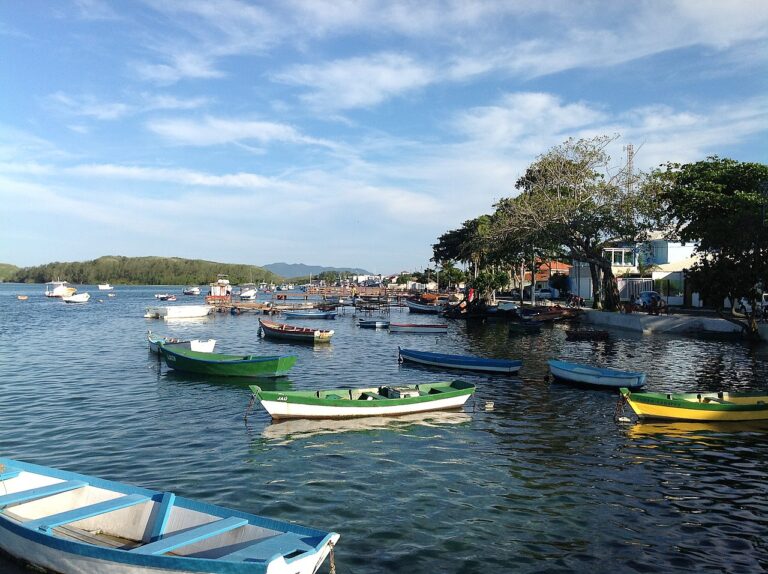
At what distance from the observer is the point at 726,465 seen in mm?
16406

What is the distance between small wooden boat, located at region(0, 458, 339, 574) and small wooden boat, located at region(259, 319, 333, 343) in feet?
114

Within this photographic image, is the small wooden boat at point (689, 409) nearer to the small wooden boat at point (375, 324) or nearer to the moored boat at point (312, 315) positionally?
the small wooden boat at point (375, 324)

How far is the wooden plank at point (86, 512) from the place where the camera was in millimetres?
9539

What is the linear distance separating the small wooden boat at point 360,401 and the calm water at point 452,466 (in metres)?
0.61

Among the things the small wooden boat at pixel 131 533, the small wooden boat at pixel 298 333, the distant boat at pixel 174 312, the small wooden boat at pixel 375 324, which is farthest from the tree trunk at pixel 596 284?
the small wooden boat at pixel 131 533

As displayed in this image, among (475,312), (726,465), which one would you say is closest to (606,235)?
(475,312)

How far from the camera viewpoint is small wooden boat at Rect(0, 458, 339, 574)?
8.13 m

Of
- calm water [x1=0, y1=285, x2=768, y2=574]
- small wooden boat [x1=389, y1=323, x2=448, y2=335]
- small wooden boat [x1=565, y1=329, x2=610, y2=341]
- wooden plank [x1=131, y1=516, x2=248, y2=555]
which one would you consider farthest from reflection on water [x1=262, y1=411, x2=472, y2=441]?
small wooden boat [x1=389, y1=323, x2=448, y2=335]

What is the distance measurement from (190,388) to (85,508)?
18191 millimetres

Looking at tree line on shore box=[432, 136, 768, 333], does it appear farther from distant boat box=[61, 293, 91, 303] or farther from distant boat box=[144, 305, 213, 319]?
distant boat box=[61, 293, 91, 303]

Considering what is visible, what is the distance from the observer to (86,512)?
9891 mm

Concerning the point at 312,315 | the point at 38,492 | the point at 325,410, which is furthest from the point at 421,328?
the point at 38,492

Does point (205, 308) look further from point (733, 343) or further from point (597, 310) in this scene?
point (733, 343)

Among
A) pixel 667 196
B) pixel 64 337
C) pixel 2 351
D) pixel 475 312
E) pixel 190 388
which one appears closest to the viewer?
pixel 190 388
